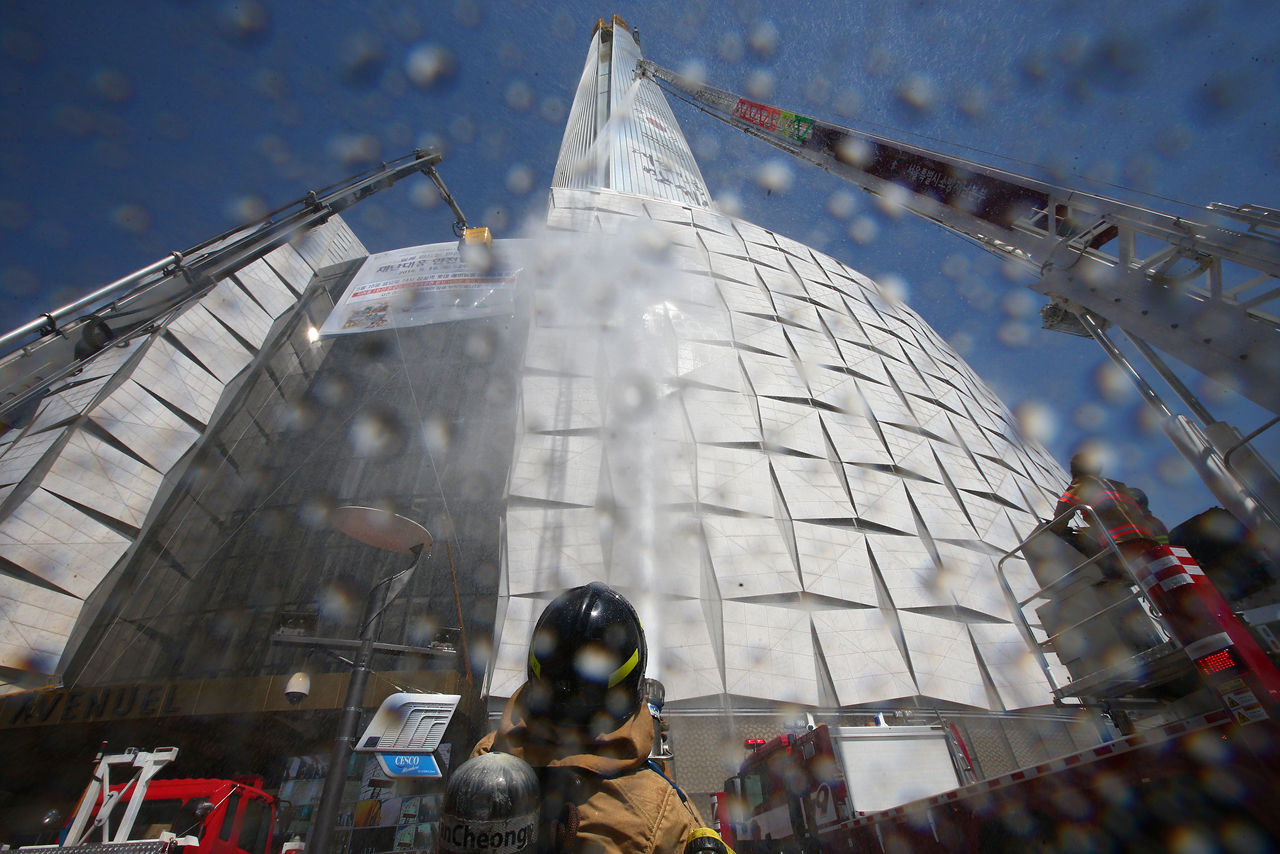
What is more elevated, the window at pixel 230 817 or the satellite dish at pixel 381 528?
the satellite dish at pixel 381 528

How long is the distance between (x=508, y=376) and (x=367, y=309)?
4.00 meters

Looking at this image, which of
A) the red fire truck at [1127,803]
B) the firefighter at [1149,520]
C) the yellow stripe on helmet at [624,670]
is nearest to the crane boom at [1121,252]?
the firefighter at [1149,520]

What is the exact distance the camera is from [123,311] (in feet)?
20.5

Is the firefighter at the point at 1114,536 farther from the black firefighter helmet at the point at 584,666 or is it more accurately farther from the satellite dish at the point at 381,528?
the satellite dish at the point at 381,528

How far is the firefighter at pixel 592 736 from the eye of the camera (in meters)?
1.38

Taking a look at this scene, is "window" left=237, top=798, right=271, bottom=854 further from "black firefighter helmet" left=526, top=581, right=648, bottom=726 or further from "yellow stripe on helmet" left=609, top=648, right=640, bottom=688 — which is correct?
"yellow stripe on helmet" left=609, top=648, right=640, bottom=688

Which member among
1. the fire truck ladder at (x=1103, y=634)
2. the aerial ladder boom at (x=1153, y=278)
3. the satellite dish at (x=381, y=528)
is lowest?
the fire truck ladder at (x=1103, y=634)

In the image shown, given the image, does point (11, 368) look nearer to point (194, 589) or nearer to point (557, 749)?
point (194, 589)

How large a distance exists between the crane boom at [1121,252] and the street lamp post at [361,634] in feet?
24.6

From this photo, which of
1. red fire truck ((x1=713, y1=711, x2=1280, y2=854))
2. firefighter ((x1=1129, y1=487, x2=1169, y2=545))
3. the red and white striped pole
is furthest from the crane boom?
red fire truck ((x1=713, y1=711, x2=1280, y2=854))

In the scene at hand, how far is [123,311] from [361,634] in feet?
17.7

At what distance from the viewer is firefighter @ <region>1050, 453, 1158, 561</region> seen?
382 centimetres

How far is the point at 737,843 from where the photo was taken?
5473 millimetres

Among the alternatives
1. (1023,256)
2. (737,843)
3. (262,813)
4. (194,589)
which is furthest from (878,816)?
(194,589)
